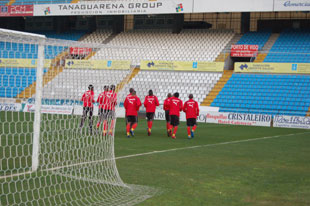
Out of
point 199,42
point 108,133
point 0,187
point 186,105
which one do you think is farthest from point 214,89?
point 0,187

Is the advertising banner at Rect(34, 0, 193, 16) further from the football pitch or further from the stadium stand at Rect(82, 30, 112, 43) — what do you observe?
the football pitch

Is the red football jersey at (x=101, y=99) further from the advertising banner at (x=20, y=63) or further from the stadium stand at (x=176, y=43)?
the stadium stand at (x=176, y=43)

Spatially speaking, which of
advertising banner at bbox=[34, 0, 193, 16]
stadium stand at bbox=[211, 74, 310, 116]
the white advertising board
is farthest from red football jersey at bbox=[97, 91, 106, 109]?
advertising banner at bbox=[34, 0, 193, 16]

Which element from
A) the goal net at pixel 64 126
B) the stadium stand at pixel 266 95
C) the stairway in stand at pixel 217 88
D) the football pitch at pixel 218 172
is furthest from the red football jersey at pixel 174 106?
the stairway in stand at pixel 217 88

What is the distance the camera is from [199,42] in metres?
34.3

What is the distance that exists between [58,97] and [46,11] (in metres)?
29.9

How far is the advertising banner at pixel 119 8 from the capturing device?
3284 cm

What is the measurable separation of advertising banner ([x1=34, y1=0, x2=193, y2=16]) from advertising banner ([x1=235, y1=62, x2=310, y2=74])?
5.81m

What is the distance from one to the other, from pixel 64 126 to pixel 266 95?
2179 centimetres

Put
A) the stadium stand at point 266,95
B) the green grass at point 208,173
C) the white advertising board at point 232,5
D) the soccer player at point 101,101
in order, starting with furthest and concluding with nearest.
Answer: the white advertising board at point 232,5 < the stadium stand at point 266,95 < the soccer player at point 101,101 < the green grass at point 208,173

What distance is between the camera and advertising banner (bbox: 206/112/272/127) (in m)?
24.7

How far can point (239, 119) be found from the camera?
82.7 feet

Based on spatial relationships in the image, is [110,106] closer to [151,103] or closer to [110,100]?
[110,100]

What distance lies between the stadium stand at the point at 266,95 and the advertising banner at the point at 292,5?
4.55 m
